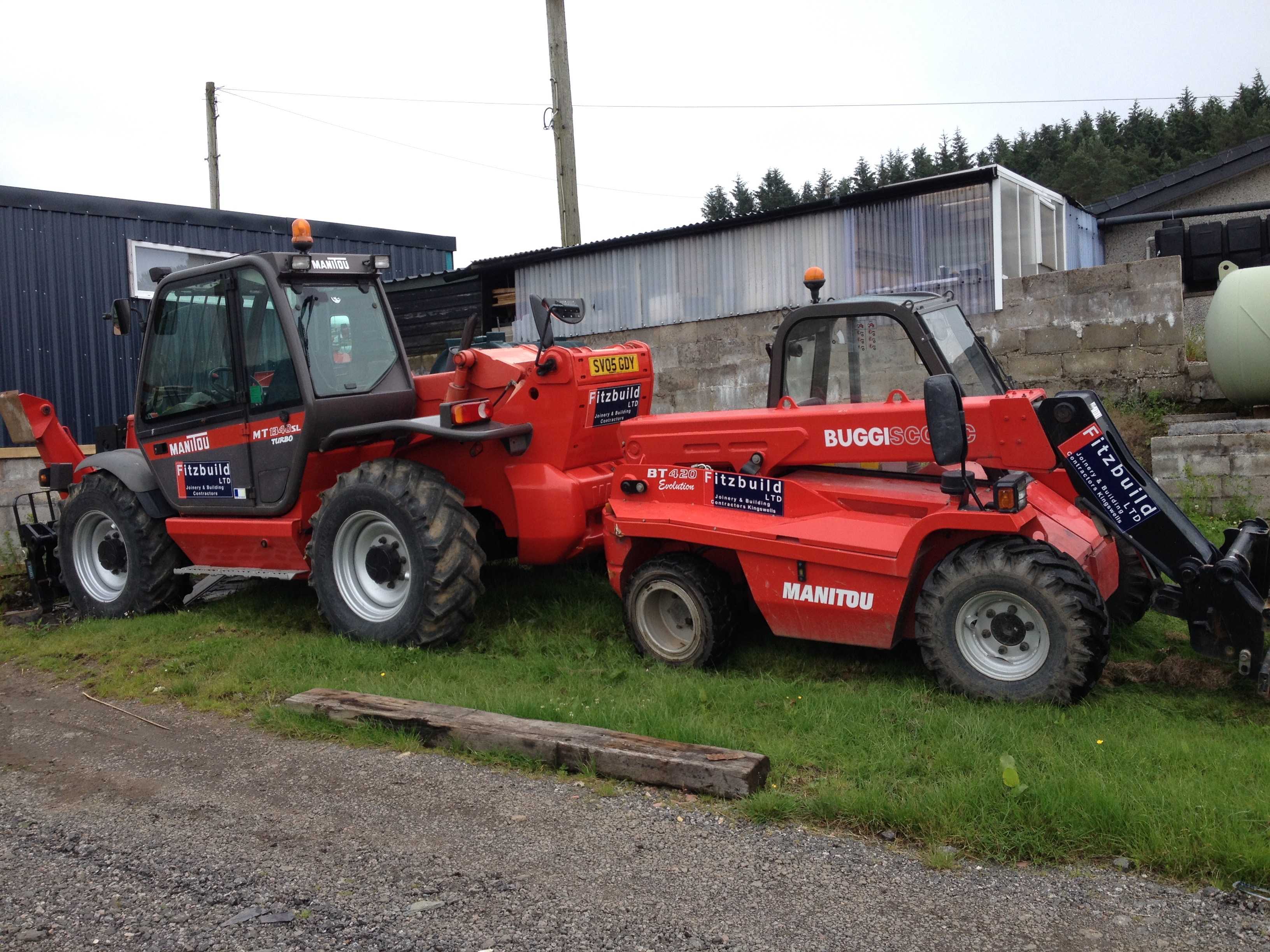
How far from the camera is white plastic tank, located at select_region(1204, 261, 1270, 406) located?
9516 millimetres

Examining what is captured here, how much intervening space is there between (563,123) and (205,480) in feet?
27.8

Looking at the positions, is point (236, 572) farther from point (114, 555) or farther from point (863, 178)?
point (863, 178)

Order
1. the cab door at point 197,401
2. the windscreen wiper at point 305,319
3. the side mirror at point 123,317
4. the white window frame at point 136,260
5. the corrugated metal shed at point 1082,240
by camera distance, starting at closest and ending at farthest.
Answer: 1. the windscreen wiper at point 305,319
2. the cab door at point 197,401
3. the side mirror at point 123,317
4. the white window frame at point 136,260
5. the corrugated metal shed at point 1082,240

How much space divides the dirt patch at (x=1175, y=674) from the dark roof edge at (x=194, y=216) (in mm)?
11712

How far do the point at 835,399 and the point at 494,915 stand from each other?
3782 mm

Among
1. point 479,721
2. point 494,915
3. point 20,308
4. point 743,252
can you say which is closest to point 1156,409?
point 743,252

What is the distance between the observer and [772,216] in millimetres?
12773

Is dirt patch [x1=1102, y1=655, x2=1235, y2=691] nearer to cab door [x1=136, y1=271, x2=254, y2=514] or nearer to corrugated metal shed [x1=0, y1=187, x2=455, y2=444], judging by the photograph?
cab door [x1=136, y1=271, x2=254, y2=514]

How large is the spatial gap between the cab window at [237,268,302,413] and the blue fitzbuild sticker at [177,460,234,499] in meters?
0.58

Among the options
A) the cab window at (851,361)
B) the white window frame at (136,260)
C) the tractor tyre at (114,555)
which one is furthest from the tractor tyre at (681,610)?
the white window frame at (136,260)

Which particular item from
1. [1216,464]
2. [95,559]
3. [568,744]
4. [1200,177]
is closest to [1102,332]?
[1216,464]

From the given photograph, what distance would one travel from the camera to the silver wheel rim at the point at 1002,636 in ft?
17.0

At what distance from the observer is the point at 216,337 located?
7672 mm

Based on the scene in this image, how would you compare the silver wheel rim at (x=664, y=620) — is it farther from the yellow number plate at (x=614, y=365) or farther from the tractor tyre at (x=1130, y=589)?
the tractor tyre at (x=1130, y=589)
